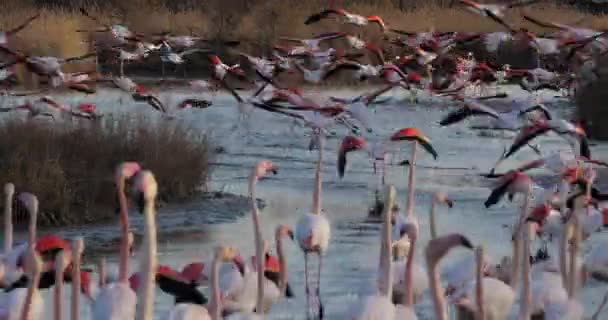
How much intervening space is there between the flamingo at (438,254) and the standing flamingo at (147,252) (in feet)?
3.25

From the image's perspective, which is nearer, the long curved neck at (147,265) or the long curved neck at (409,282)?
the long curved neck at (147,265)

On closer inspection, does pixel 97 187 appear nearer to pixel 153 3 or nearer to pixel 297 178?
pixel 297 178

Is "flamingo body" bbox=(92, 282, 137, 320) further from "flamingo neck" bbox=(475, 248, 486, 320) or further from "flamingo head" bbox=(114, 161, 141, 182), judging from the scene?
"flamingo neck" bbox=(475, 248, 486, 320)

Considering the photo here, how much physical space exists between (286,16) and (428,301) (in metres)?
18.6

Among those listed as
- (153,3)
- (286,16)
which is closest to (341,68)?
(286,16)

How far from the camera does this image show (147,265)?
4.71m

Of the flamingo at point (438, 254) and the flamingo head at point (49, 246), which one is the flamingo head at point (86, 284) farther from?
the flamingo at point (438, 254)

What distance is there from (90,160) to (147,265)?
609 cm

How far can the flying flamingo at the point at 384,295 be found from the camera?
5.38 meters

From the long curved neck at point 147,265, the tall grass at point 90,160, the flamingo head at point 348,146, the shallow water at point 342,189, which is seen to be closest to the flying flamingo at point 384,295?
the shallow water at point 342,189

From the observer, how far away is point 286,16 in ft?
84.9

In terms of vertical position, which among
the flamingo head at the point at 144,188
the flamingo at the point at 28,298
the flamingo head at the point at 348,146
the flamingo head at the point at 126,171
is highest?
the flamingo head at the point at 348,146

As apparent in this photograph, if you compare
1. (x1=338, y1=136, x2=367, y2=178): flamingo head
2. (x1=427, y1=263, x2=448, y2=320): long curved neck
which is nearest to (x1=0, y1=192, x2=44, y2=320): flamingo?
(x1=427, y1=263, x2=448, y2=320): long curved neck

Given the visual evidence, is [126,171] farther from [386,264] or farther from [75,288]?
[386,264]
